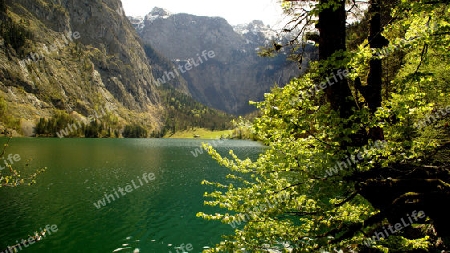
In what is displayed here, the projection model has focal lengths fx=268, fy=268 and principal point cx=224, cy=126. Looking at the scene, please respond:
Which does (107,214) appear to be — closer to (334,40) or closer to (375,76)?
(375,76)

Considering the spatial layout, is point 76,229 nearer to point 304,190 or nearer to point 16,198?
point 16,198

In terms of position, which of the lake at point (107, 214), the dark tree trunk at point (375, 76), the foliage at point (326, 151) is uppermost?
the dark tree trunk at point (375, 76)

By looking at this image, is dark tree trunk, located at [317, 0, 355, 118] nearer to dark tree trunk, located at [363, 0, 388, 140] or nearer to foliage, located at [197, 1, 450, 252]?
foliage, located at [197, 1, 450, 252]

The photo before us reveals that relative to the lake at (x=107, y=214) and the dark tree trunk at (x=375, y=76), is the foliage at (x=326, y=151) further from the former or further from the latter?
the lake at (x=107, y=214)

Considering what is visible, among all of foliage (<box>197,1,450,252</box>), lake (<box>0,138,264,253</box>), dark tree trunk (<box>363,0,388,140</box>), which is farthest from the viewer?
lake (<box>0,138,264,253</box>)

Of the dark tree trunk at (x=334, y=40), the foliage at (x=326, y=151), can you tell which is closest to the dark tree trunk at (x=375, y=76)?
the foliage at (x=326, y=151)

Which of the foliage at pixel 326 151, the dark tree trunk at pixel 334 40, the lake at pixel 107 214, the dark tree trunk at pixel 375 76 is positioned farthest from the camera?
the lake at pixel 107 214

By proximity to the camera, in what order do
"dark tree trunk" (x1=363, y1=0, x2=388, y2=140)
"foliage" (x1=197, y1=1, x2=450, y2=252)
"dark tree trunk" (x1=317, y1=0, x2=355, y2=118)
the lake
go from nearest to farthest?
"foliage" (x1=197, y1=1, x2=450, y2=252)
"dark tree trunk" (x1=317, y1=0, x2=355, y2=118)
"dark tree trunk" (x1=363, y1=0, x2=388, y2=140)
the lake

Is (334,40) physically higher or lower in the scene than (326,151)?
higher

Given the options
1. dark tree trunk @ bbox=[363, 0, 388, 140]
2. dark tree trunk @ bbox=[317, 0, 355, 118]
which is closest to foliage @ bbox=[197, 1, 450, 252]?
dark tree trunk @ bbox=[317, 0, 355, 118]

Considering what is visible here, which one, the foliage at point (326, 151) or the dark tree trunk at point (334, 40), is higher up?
the dark tree trunk at point (334, 40)

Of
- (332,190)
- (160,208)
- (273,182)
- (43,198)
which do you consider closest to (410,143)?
(332,190)

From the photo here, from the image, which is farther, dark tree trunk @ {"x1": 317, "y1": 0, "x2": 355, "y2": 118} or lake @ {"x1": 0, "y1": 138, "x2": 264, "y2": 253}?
lake @ {"x1": 0, "y1": 138, "x2": 264, "y2": 253}

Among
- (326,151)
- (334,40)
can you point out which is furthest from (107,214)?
(334,40)
